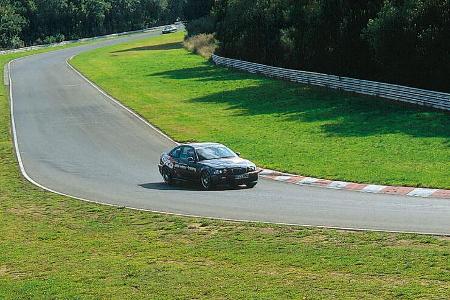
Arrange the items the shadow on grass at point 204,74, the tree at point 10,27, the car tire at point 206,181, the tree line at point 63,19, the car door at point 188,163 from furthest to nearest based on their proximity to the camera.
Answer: the tree line at point 63,19 → the tree at point 10,27 → the shadow on grass at point 204,74 → the car door at point 188,163 → the car tire at point 206,181

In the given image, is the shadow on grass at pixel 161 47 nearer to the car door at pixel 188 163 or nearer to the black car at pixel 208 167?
the black car at pixel 208 167

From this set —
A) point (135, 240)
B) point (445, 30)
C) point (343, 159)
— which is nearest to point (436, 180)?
point (343, 159)

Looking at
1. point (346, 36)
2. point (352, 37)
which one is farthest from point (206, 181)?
point (346, 36)

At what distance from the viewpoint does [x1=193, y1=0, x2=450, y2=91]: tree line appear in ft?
153

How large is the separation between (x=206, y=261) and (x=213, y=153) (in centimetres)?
1145

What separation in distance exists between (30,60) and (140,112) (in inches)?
2267

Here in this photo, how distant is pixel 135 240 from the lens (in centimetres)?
2097

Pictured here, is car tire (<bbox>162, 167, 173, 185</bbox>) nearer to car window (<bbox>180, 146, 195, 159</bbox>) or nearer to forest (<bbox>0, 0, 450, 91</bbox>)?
car window (<bbox>180, 146, 195, 159</bbox>)

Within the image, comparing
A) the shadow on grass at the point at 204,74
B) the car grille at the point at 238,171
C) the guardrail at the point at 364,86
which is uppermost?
the car grille at the point at 238,171

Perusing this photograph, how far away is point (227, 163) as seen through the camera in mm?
28203

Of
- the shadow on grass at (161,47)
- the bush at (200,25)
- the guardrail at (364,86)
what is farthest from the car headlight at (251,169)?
the shadow on grass at (161,47)

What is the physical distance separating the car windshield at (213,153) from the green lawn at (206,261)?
5.40m

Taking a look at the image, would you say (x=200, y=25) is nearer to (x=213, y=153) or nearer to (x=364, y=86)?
(x=364, y=86)

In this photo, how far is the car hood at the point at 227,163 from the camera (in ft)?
91.6
